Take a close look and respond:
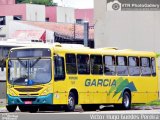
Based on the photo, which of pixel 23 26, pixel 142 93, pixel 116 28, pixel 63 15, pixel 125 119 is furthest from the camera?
pixel 63 15

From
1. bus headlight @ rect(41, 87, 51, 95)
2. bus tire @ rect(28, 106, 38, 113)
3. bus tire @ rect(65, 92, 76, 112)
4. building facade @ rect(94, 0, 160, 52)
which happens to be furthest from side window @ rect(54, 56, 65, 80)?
building facade @ rect(94, 0, 160, 52)

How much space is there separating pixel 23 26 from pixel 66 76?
170ft

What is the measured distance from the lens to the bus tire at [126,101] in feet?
111

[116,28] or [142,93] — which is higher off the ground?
[116,28]

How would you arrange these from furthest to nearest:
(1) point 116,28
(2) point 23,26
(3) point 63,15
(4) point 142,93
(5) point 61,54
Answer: (3) point 63,15 < (2) point 23,26 < (1) point 116,28 < (4) point 142,93 < (5) point 61,54

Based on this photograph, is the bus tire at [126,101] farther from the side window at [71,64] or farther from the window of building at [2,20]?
the window of building at [2,20]

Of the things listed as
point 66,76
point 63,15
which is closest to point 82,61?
point 66,76

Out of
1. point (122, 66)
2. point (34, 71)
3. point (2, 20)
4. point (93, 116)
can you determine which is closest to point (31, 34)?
point (2, 20)

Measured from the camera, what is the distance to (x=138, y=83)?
115ft

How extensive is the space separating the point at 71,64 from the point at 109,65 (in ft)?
10.4

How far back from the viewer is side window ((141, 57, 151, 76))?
35000 millimetres

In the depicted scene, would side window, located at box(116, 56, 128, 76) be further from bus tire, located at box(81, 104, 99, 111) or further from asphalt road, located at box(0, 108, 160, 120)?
asphalt road, located at box(0, 108, 160, 120)

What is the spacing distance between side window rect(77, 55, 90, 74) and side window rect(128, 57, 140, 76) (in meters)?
3.19

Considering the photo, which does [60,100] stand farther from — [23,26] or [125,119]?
[23,26]
